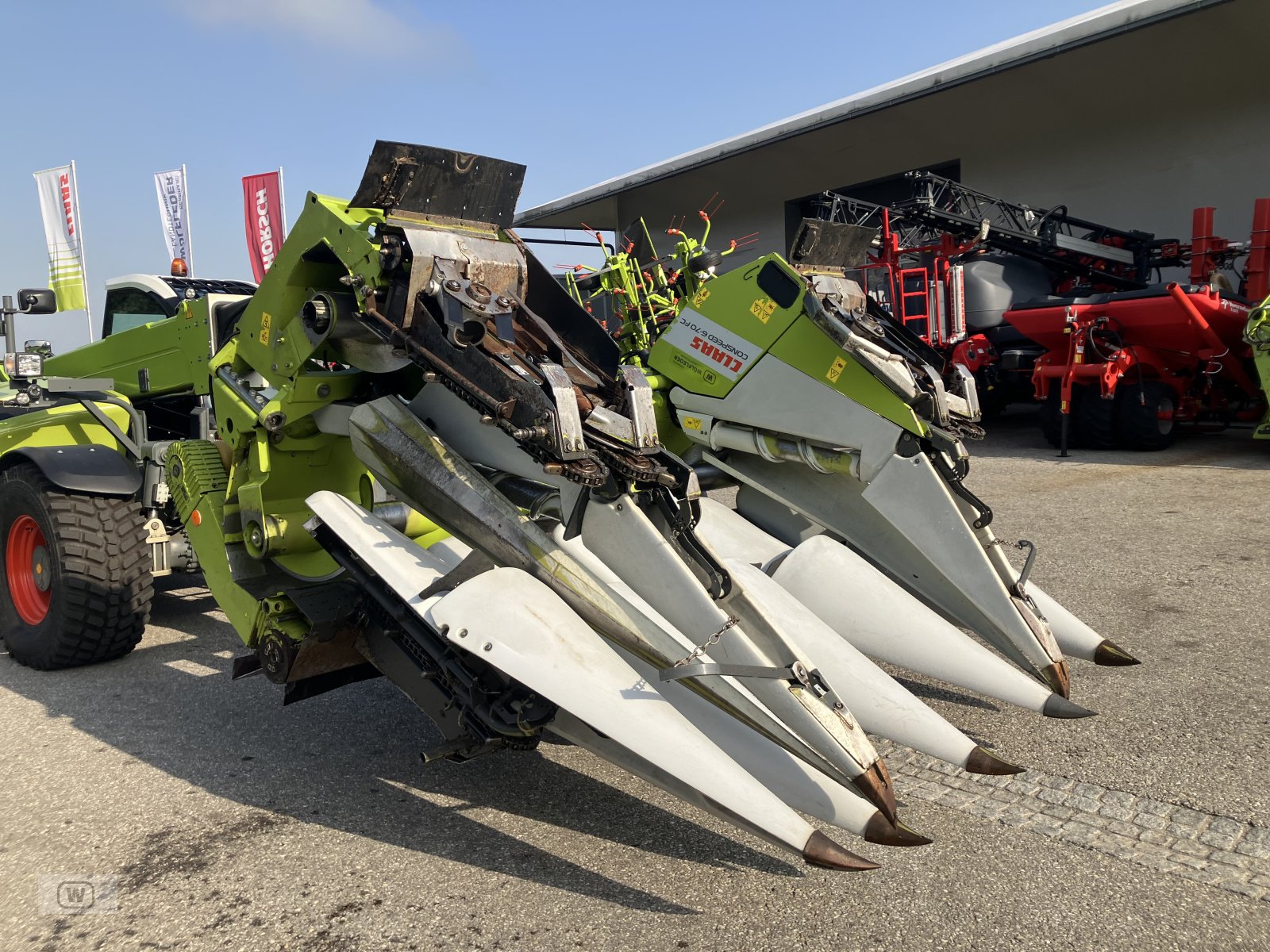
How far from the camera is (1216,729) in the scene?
3.66 m

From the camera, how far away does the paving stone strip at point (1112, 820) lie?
8.97 feet

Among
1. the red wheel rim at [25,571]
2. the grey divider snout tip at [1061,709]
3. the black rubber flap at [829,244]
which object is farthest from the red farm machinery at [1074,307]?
the red wheel rim at [25,571]

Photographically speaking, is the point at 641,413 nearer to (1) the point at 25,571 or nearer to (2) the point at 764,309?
(2) the point at 764,309

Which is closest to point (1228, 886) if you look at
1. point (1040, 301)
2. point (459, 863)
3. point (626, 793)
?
point (626, 793)

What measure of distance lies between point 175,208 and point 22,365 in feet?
48.1

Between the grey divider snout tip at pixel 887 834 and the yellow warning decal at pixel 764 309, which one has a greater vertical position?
the yellow warning decal at pixel 764 309

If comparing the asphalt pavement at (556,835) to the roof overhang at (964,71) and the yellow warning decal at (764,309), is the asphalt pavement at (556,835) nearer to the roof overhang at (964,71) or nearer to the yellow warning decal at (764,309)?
the yellow warning decal at (764,309)

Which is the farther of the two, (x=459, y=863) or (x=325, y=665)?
(x=325, y=665)

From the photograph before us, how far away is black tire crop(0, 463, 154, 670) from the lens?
177 inches

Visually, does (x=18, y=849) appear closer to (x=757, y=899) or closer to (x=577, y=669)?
(x=577, y=669)

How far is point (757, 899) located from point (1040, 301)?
10.9m

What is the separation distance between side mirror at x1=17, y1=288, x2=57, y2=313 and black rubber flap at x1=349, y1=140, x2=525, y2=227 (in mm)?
3405

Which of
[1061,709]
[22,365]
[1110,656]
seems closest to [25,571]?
[22,365]

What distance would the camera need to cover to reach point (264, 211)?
1667cm
